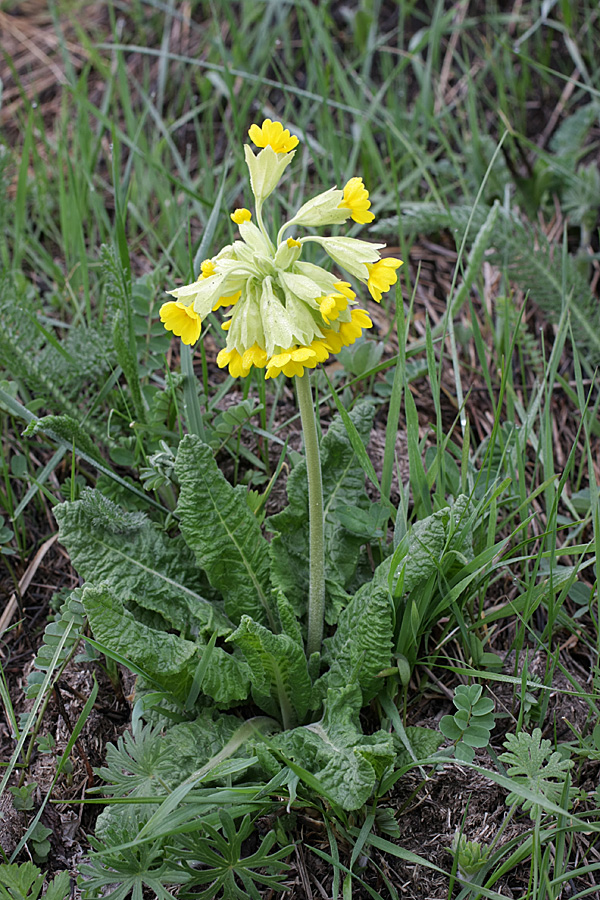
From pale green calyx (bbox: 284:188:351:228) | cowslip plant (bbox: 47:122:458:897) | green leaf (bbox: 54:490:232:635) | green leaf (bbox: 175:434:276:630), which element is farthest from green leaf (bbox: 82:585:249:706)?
pale green calyx (bbox: 284:188:351:228)

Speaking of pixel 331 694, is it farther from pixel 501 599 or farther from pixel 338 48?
pixel 338 48

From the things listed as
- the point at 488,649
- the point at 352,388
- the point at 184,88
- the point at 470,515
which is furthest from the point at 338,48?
the point at 488,649

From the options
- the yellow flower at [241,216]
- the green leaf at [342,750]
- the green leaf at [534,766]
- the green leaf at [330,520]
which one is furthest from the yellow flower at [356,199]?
the green leaf at [534,766]

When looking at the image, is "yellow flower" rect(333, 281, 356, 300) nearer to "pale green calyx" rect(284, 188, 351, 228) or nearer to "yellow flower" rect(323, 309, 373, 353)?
"yellow flower" rect(323, 309, 373, 353)

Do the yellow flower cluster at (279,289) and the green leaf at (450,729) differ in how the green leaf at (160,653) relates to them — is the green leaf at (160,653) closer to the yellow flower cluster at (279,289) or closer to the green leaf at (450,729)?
the green leaf at (450,729)

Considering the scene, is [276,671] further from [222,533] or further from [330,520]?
[330,520]
